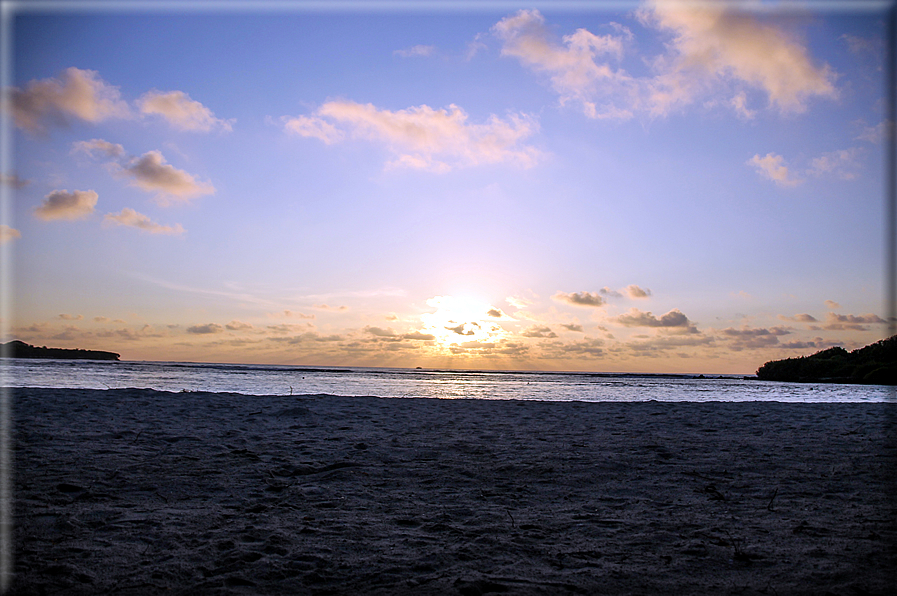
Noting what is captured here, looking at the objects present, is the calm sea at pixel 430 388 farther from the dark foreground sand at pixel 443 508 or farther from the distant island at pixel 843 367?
the dark foreground sand at pixel 443 508

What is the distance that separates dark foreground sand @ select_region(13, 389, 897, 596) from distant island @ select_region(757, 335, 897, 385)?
30.1m

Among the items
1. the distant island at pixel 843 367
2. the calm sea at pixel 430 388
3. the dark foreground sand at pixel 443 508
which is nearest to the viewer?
the dark foreground sand at pixel 443 508

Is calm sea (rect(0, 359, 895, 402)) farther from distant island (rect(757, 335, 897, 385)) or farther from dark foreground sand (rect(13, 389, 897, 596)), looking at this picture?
dark foreground sand (rect(13, 389, 897, 596))

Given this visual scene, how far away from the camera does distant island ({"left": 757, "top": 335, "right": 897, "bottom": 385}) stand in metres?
35.0

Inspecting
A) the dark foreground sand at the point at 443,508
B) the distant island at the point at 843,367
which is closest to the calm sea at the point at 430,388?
the distant island at the point at 843,367

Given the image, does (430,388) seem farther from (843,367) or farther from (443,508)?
(843,367)

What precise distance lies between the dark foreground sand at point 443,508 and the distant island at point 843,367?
3013 cm

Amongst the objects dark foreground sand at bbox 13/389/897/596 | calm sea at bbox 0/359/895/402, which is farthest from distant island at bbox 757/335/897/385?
dark foreground sand at bbox 13/389/897/596

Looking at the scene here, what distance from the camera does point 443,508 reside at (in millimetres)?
5262

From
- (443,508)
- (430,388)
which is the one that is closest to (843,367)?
(430,388)

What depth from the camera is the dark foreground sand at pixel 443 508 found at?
12.0 feet

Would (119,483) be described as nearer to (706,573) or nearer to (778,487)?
(706,573)

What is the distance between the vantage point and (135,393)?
560 inches

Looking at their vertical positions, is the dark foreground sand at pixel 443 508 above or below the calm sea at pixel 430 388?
above
